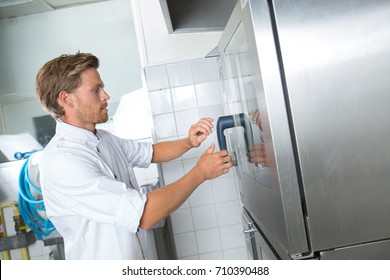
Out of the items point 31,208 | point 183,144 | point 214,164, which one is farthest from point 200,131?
point 31,208

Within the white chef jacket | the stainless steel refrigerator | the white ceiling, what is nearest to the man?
the white chef jacket

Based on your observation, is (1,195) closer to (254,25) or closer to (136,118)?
(136,118)

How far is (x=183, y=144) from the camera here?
1.58m

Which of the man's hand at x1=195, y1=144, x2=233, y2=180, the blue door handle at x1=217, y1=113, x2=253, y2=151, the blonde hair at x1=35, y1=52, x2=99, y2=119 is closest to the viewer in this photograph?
the blue door handle at x1=217, y1=113, x2=253, y2=151

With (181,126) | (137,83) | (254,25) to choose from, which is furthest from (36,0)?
(254,25)

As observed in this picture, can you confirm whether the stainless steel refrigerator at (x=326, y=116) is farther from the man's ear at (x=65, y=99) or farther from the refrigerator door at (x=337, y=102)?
the man's ear at (x=65, y=99)

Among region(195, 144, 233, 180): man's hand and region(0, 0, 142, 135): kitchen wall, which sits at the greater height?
region(0, 0, 142, 135): kitchen wall

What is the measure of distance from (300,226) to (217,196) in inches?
56.7

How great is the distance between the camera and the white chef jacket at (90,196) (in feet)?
3.55

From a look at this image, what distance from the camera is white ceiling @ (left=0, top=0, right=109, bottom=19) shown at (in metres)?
2.58

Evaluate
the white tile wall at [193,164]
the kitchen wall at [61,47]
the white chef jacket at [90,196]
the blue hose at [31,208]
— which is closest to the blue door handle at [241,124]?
the white chef jacket at [90,196]

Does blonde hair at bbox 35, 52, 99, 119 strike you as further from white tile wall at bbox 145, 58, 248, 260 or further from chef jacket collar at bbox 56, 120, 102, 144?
white tile wall at bbox 145, 58, 248, 260

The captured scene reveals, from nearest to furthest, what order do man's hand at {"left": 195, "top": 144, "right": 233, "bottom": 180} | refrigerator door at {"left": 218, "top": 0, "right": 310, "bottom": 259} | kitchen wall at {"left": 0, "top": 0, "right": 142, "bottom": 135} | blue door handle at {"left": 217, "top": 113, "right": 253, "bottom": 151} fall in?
refrigerator door at {"left": 218, "top": 0, "right": 310, "bottom": 259} < blue door handle at {"left": 217, "top": 113, "right": 253, "bottom": 151} < man's hand at {"left": 195, "top": 144, "right": 233, "bottom": 180} < kitchen wall at {"left": 0, "top": 0, "right": 142, "bottom": 135}

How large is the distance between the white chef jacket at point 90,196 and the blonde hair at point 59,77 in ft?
0.32
